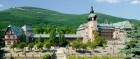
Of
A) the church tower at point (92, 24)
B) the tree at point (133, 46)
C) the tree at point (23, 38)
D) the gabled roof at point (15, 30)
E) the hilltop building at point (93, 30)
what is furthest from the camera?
the hilltop building at point (93, 30)

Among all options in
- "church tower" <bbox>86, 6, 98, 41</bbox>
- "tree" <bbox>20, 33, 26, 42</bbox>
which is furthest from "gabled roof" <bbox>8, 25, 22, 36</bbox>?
"church tower" <bbox>86, 6, 98, 41</bbox>

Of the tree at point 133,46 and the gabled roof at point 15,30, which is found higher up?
the tree at point 133,46

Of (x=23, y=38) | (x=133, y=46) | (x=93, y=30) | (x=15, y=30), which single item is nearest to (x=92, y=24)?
(x=93, y=30)

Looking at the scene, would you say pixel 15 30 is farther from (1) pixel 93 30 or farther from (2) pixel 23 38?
(1) pixel 93 30

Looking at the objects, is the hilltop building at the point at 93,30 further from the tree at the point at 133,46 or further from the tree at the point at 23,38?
the tree at the point at 133,46

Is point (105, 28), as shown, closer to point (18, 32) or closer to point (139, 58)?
point (18, 32)

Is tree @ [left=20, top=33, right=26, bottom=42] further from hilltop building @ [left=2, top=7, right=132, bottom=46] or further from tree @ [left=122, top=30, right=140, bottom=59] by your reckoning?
tree @ [left=122, top=30, right=140, bottom=59]

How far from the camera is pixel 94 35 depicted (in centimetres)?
7400

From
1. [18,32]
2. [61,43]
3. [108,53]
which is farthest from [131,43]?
[18,32]

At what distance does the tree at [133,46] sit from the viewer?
58.4 ft

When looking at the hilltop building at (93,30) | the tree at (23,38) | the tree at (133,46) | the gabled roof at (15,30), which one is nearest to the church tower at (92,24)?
the hilltop building at (93,30)

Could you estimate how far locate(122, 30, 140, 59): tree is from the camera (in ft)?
58.4

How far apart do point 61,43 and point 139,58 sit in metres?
52.2

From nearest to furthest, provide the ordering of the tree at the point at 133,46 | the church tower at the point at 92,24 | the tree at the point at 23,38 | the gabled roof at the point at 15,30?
the tree at the point at 133,46 < the gabled roof at the point at 15,30 < the tree at the point at 23,38 < the church tower at the point at 92,24
